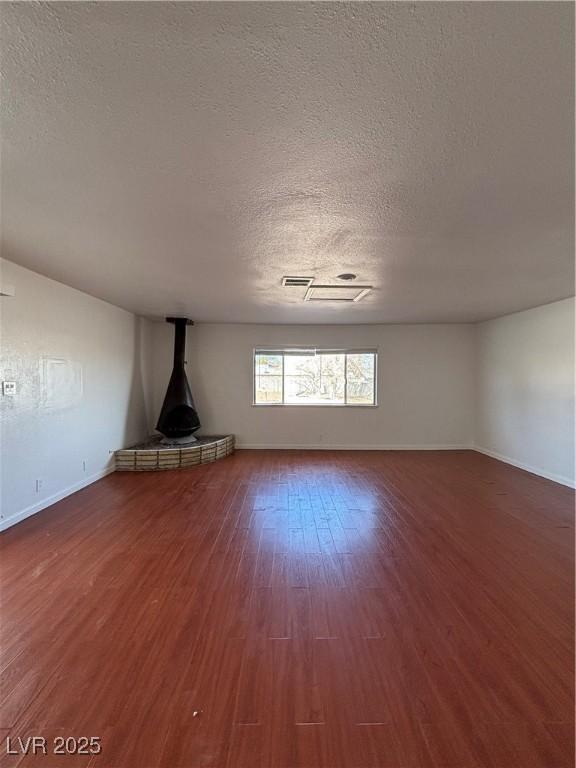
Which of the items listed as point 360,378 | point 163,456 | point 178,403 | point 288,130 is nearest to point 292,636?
point 288,130

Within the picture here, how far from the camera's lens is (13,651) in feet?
5.74

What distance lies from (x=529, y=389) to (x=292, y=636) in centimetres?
515

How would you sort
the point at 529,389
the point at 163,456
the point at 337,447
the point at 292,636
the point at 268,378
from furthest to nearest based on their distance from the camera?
the point at 268,378 < the point at 337,447 < the point at 163,456 < the point at 529,389 < the point at 292,636

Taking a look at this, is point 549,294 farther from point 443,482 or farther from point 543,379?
point 443,482

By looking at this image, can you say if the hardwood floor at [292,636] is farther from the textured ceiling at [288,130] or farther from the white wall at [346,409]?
the white wall at [346,409]

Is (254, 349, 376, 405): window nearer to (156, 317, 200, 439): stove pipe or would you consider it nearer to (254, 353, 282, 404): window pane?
(254, 353, 282, 404): window pane

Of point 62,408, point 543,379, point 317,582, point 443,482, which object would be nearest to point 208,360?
point 62,408

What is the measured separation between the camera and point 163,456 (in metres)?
5.39

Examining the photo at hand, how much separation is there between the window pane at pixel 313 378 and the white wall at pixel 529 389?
8.97ft

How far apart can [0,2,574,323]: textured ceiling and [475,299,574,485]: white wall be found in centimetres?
237

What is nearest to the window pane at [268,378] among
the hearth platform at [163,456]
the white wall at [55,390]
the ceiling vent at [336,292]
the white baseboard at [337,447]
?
the white baseboard at [337,447]

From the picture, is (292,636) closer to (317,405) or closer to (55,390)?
(55,390)

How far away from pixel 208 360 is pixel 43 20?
591 cm

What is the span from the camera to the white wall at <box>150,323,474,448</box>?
6.79m
